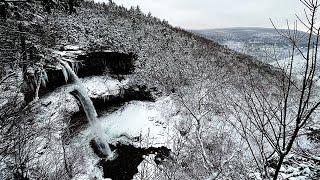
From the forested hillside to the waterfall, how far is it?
61 millimetres

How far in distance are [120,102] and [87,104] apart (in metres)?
3.18

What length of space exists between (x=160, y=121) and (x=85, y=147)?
16.9 ft

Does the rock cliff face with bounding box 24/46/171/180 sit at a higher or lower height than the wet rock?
higher

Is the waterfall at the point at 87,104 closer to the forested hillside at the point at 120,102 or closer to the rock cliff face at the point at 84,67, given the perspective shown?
the forested hillside at the point at 120,102

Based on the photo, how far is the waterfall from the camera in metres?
18.7

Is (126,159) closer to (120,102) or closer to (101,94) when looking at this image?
(101,94)

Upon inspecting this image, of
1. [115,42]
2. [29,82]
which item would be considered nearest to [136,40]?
[115,42]

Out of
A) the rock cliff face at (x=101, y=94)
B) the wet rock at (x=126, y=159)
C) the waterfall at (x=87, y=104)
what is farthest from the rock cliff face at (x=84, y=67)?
the wet rock at (x=126, y=159)

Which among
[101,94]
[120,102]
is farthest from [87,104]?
[120,102]

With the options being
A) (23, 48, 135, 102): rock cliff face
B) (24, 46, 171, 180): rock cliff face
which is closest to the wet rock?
(24, 46, 171, 180): rock cliff face

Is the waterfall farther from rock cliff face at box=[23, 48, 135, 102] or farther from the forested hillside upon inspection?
rock cliff face at box=[23, 48, 135, 102]

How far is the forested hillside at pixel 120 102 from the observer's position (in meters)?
16.0

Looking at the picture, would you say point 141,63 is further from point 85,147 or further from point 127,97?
point 85,147

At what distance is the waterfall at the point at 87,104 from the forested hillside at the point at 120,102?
0.06 m
